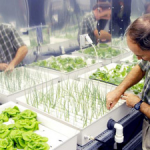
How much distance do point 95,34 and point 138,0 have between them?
2.83 feet

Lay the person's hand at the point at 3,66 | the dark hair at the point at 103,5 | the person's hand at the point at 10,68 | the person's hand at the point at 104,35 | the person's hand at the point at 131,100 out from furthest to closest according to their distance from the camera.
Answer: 1. the person's hand at the point at 104,35
2. the dark hair at the point at 103,5
3. the person's hand at the point at 3,66
4. the person's hand at the point at 10,68
5. the person's hand at the point at 131,100

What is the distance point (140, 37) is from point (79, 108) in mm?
664

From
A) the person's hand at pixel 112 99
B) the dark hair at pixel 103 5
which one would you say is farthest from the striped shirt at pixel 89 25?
the person's hand at pixel 112 99

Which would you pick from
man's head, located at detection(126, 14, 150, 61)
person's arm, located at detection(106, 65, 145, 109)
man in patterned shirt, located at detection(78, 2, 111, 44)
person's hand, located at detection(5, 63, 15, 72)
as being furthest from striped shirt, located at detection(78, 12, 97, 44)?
man's head, located at detection(126, 14, 150, 61)

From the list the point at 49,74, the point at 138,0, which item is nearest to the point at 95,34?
the point at 138,0

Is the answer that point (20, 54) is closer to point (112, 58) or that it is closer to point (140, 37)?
point (112, 58)

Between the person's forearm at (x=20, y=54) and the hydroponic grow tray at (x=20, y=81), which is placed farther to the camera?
the person's forearm at (x=20, y=54)

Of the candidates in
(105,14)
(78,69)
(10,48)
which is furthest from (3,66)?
(105,14)

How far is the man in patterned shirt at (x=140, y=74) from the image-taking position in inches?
45.5

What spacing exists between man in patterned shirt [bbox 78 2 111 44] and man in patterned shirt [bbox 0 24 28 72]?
0.88 m

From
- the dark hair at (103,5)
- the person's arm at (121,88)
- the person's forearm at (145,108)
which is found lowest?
the person's forearm at (145,108)

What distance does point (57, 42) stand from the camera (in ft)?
8.79

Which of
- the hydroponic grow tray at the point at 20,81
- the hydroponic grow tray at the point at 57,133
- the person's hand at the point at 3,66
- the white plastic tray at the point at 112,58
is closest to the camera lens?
the hydroponic grow tray at the point at 57,133

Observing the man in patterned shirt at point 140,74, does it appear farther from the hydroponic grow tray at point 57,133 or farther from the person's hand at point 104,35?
the person's hand at point 104,35
